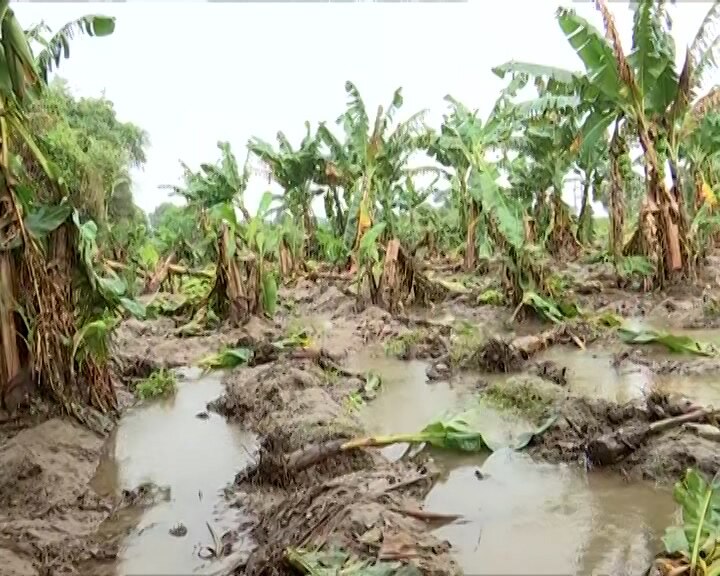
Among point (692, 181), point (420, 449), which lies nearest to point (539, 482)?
point (420, 449)

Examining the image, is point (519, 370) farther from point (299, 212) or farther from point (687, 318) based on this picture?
point (299, 212)

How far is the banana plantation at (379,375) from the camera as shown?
4473 mm

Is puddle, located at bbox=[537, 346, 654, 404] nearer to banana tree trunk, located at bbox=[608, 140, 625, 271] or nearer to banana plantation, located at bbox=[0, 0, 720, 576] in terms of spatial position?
banana plantation, located at bbox=[0, 0, 720, 576]

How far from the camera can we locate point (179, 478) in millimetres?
5945

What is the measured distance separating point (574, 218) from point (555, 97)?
941 centimetres

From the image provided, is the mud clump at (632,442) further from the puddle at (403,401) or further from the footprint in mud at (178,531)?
the footprint in mud at (178,531)

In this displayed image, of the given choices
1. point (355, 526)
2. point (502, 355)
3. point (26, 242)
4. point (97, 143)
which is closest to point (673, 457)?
point (355, 526)

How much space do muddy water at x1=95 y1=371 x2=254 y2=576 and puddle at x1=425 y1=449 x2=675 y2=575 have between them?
1443 millimetres

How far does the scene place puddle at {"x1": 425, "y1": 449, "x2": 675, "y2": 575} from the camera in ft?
13.5

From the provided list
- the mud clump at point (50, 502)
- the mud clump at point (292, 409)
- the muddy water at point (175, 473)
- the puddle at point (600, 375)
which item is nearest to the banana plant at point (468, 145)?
the puddle at point (600, 375)

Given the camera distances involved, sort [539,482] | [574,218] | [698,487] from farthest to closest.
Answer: [574,218] → [539,482] → [698,487]

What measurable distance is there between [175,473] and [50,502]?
3.59 feet

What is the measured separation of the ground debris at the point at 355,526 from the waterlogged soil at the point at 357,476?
0.01m

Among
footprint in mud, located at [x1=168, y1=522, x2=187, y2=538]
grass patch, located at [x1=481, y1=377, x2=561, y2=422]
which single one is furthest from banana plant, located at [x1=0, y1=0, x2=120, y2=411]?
grass patch, located at [x1=481, y1=377, x2=561, y2=422]
